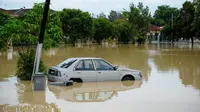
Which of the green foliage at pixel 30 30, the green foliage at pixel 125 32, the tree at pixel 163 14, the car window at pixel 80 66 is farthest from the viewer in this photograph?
the tree at pixel 163 14

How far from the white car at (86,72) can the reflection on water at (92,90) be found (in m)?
0.31

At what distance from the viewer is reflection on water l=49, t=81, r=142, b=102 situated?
12.2 m

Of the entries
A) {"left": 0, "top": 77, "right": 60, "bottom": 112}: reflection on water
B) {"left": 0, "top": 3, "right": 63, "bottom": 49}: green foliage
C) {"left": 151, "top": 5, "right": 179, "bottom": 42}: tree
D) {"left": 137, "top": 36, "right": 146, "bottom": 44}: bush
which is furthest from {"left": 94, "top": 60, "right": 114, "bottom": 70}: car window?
{"left": 151, "top": 5, "right": 179, "bottom": 42}: tree

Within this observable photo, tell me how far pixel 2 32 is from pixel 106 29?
66373 mm

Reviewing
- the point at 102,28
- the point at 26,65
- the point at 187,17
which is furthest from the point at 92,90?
the point at 102,28

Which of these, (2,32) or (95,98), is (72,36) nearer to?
(2,32)

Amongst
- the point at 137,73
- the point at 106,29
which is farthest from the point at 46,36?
the point at 106,29

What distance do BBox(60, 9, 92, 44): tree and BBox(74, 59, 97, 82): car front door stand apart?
168 ft

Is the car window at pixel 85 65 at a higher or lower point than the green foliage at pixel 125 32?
lower

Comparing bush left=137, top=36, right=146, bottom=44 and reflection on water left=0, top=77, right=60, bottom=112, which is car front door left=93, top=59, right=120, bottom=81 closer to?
reflection on water left=0, top=77, right=60, bottom=112

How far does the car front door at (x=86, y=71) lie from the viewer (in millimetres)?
15305

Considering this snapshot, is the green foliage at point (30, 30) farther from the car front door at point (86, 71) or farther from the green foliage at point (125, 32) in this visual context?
the green foliage at point (125, 32)

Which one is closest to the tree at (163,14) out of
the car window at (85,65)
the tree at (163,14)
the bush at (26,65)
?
the tree at (163,14)

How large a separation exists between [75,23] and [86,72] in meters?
51.8
